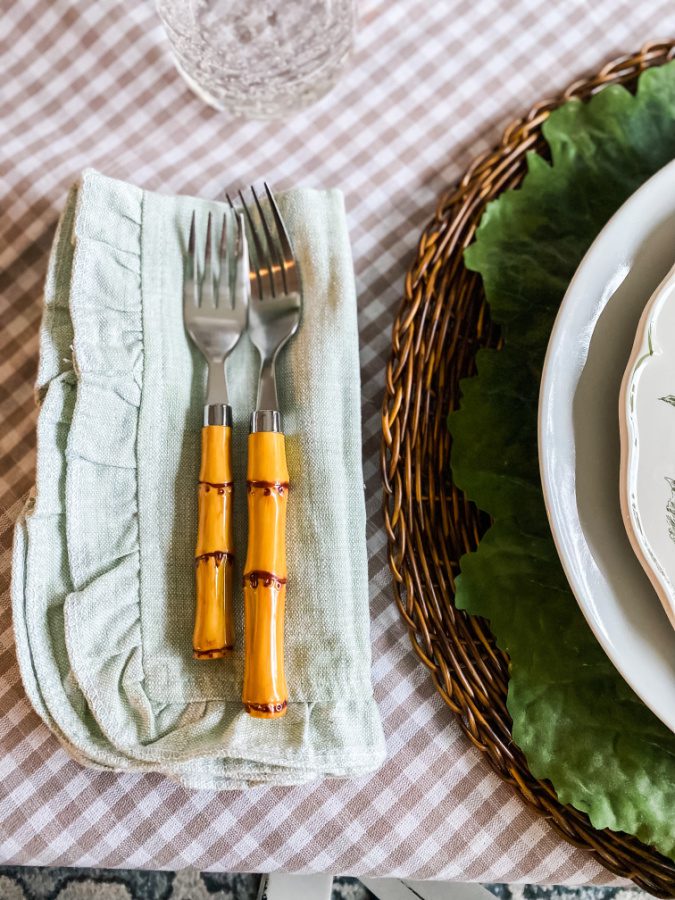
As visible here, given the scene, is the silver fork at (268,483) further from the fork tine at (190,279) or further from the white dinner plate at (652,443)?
the white dinner plate at (652,443)

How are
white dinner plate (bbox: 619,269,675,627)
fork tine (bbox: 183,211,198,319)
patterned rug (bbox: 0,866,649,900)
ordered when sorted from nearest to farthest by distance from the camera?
1. white dinner plate (bbox: 619,269,675,627)
2. fork tine (bbox: 183,211,198,319)
3. patterned rug (bbox: 0,866,649,900)

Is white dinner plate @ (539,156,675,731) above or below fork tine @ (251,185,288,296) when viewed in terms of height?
below

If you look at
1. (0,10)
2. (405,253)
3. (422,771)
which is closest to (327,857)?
(422,771)

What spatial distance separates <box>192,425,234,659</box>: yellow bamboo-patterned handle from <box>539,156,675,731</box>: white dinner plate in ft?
0.67

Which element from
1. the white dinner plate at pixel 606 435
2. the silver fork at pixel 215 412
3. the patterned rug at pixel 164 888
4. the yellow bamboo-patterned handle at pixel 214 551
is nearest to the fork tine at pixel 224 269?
the silver fork at pixel 215 412

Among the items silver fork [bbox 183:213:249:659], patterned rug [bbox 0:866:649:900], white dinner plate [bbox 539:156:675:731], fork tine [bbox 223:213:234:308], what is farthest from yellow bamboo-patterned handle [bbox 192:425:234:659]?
patterned rug [bbox 0:866:649:900]

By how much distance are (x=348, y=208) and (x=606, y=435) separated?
0.91 feet

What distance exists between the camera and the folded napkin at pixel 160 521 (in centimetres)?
48

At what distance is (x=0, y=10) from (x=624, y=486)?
62cm

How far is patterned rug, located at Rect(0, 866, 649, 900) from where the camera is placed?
89 centimetres

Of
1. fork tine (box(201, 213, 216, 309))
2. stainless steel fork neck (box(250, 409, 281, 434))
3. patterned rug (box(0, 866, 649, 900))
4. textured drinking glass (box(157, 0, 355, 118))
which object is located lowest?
patterned rug (box(0, 866, 649, 900))

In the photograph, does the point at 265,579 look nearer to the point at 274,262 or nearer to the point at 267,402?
the point at 267,402

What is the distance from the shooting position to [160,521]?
0.52 metres

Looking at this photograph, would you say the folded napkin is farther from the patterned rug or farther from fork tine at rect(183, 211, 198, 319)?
the patterned rug
